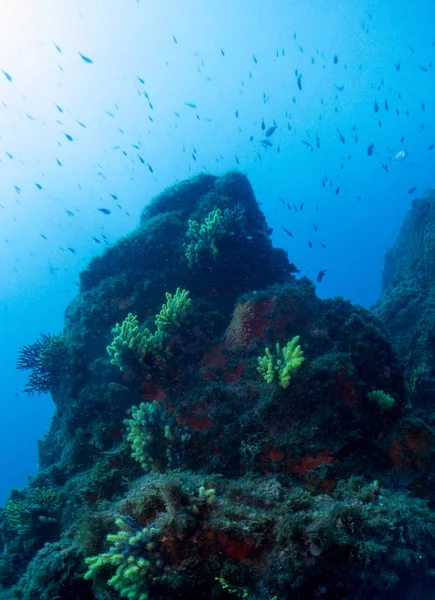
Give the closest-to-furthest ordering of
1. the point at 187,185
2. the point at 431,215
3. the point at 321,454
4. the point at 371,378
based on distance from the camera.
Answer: the point at 321,454 → the point at 371,378 → the point at 187,185 → the point at 431,215

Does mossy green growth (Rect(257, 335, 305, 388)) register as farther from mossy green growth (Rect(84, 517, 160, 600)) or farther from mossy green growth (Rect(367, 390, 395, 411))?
mossy green growth (Rect(84, 517, 160, 600))

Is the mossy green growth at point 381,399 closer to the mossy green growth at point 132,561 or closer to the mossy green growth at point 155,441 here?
→ the mossy green growth at point 155,441

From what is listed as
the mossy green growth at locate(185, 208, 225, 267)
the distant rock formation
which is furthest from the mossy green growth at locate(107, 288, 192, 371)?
the distant rock formation

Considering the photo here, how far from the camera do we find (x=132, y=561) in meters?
3.54

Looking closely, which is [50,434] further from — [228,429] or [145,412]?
[228,429]

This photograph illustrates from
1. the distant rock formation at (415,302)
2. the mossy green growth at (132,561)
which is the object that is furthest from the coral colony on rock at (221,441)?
the distant rock formation at (415,302)

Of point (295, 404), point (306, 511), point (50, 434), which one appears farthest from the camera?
point (50, 434)

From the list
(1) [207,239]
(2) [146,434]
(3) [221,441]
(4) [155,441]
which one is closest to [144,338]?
(2) [146,434]

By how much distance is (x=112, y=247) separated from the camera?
38.7 ft

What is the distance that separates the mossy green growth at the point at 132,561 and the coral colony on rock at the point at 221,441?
0.02 meters

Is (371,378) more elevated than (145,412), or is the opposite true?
(145,412)

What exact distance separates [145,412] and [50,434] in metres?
8.23

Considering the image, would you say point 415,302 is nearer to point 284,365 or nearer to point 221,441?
point 284,365

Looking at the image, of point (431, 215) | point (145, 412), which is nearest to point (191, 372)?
point (145, 412)
